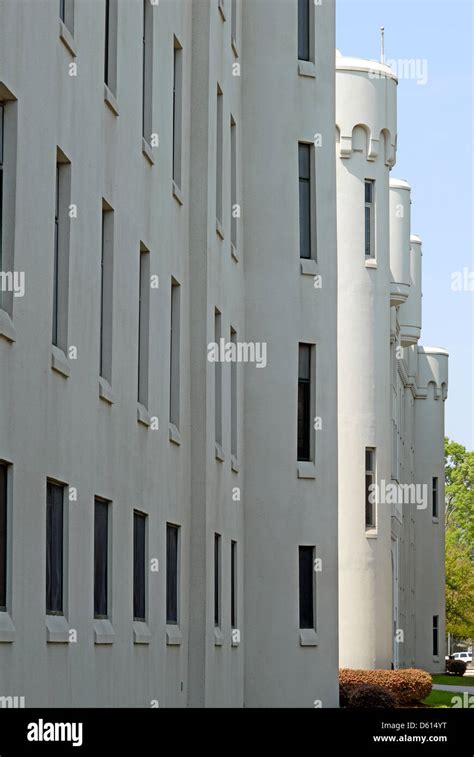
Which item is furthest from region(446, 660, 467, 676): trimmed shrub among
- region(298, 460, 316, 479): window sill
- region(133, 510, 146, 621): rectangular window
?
region(133, 510, 146, 621): rectangular window

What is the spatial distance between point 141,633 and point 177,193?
778 centimetres

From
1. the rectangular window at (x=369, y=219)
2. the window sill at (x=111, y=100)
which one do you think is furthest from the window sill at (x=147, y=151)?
the rectangular window at (x=369, y=219)

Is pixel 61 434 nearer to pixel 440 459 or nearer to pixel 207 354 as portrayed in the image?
pixel 207 354

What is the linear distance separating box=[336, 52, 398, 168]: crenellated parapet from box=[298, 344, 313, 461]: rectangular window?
1501cm

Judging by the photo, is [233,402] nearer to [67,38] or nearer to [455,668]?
[67,38]

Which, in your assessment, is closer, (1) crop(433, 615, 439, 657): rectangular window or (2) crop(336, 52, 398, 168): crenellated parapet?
(2) crop(336, 52, 398, 168): crenellated parapet

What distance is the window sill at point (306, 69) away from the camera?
3378 centimetres

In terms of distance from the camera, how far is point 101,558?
744 inches

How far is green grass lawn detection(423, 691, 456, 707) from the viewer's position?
149 feet

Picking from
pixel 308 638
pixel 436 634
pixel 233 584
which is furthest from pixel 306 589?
pixel 436 634

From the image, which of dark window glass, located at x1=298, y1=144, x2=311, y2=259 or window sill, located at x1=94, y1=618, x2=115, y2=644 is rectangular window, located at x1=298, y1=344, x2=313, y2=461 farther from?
window sill, located at x1=94, y1=618, x2=115, y2=644

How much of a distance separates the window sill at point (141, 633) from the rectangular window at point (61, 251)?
5.32 metres
